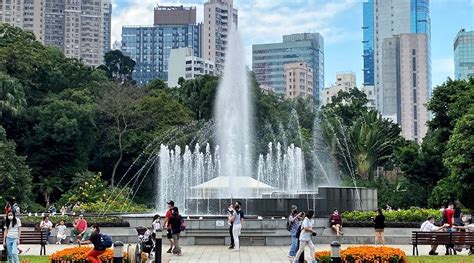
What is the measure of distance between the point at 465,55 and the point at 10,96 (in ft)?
379

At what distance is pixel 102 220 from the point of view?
2873 cm

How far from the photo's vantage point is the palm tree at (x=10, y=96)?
48188 millimetres

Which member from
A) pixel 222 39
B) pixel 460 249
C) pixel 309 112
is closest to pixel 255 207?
pixel 460 249

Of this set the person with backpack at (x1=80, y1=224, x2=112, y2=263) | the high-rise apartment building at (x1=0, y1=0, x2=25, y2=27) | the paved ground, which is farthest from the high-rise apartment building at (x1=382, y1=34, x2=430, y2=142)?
the person with backpack at (x1=80, y1=224, x2=112, y2=263)

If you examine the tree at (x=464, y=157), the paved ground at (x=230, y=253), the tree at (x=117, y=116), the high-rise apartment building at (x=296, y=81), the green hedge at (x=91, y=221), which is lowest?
the paved ground at (x=230, y=253)

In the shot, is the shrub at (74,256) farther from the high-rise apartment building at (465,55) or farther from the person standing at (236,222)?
the high-rise apartment building at (465,55)

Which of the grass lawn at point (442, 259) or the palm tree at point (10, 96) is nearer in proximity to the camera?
the grass lawn at point (442, 259)

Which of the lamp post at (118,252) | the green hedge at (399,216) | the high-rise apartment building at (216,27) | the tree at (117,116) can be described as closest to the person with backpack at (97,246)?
Result: the lamp post at (118,252)

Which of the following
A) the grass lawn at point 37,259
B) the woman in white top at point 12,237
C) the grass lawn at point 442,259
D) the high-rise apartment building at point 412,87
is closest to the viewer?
the woman in white top at point 12,237

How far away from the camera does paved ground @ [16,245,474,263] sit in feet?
62.7

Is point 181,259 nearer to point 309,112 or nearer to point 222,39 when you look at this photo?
point 309,112

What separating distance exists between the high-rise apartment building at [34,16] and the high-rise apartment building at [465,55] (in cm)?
9286

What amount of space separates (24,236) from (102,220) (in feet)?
22.0

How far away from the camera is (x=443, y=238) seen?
2062 centimetres
